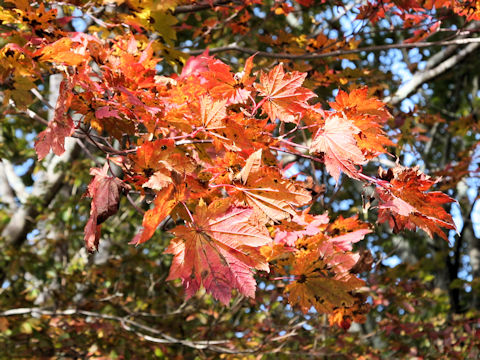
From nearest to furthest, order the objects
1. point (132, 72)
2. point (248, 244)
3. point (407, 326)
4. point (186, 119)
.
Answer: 1. point (248, 244)
2. point (186, 119)
3. point (132, 72)
4. point (407, 326)

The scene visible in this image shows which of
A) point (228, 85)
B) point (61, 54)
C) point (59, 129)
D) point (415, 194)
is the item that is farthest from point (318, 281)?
point (61, 54)

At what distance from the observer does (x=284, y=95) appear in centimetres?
137

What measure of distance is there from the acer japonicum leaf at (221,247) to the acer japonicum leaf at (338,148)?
263 mm

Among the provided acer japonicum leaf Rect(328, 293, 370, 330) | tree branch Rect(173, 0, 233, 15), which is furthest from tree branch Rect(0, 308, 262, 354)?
tree branch Rect(173, 0, 233, 15)

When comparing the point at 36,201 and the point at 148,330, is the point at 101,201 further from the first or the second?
the point at 36,201

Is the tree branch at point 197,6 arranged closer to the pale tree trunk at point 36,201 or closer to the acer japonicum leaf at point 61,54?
the acer japonicum leaf at point 61,54

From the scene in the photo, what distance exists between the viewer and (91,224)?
3.69 ft

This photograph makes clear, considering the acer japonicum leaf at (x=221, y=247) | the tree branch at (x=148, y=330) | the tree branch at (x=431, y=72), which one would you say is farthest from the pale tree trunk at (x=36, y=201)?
the acer japonicum leaf at (x=221, y=247)

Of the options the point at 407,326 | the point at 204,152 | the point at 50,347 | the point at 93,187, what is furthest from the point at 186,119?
the point at 407,326

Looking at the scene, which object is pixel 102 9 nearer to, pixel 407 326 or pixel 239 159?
pixel 239 159

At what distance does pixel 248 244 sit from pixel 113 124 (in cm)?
67

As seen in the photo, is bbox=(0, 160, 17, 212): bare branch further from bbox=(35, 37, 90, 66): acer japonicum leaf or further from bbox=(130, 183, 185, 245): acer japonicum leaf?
bbox=(130, 183, 185, 245): acer japonicum leaf

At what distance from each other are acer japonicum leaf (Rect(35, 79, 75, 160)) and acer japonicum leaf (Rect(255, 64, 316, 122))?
55cm

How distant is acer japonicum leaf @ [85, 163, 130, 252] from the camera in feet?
3.57
